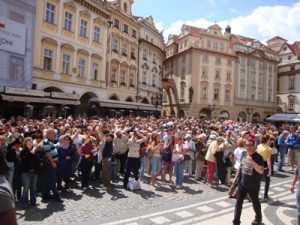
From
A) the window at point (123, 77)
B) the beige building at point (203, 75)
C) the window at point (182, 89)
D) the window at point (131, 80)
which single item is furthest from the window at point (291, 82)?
the window at point (123, 77)

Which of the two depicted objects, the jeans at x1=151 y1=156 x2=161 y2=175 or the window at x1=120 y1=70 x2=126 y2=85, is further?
the window at x1=120 y1=70 x2=126 y2=85

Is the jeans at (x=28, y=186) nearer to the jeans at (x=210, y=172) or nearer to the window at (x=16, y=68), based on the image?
the jeans at (x=210, y=172)

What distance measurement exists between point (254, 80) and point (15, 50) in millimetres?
45472

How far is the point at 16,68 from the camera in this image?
2103 centimetres

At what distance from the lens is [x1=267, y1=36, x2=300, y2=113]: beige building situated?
56938mm

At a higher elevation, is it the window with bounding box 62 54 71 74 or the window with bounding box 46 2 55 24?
the window with bounding box 46 2 55 24

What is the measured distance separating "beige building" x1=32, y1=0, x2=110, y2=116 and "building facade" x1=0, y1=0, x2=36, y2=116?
1.18 metres

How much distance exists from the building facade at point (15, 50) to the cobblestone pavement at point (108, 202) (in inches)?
489

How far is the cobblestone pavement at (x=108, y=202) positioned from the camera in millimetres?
6980

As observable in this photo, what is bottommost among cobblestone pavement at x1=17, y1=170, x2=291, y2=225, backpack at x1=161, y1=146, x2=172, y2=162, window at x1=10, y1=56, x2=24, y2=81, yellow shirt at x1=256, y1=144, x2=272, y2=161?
cobblestone pavement at x1=17, y1=170, x2=291, y2=225

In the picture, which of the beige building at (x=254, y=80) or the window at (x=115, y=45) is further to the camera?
the beige building at (x=254, y=80)

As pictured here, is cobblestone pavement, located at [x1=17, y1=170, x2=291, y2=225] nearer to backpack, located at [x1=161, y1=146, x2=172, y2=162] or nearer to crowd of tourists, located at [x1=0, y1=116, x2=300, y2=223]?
crowd of tourists, located at [x1=0, y1=116, x2=300, y2=223]

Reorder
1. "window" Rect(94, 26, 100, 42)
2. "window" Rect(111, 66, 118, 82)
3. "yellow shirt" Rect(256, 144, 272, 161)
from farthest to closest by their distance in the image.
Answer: "window" Rect(111, 66, 118, 82) → "window" Rect(94, 26, 100, 42) → "yellow shirt" Rect(256, 144, 272, 161)

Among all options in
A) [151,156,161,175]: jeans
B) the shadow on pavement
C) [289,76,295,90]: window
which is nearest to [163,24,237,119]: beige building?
[289,76,295,90]: window
